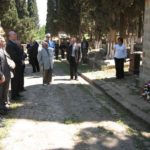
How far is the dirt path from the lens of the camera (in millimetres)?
8391

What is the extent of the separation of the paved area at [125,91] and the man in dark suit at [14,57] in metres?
2.94

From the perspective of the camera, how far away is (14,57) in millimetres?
13289

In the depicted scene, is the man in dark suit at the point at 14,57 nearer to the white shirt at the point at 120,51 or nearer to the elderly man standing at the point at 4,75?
the elderly man standing at the point at 4,75

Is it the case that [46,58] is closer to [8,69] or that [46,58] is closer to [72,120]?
[8,69]

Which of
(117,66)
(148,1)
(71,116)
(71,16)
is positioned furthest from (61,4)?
(71,116)

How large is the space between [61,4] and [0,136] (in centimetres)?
3255

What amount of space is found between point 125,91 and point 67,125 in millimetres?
5288

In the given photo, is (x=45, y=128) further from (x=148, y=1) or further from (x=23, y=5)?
(x=23, y=5)

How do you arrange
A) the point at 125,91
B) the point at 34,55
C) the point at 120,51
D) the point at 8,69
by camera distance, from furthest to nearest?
1. the point at 34,55
2. the point at 120,51
3. the point at 125,91
4. the point at 8,69

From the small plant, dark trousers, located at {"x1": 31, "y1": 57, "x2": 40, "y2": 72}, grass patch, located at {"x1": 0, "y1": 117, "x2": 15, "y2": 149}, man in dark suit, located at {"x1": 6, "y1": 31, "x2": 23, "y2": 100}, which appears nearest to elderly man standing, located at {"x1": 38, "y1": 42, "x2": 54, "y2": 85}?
man in dark suit, located at {"x1": 6, "y1": 31, "x2": 23, "y2": 100}

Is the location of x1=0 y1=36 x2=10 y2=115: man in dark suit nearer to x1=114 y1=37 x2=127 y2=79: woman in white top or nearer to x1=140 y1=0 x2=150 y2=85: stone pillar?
x1=140 y1=0 x2=150 y2=85: stone pillar

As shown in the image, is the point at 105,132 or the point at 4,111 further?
the point at 4,111

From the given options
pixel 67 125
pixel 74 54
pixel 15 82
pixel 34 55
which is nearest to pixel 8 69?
pixel 67 125

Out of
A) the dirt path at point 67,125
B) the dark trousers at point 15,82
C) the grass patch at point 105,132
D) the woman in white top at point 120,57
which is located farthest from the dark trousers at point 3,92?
the woman in white top at point 120,57
